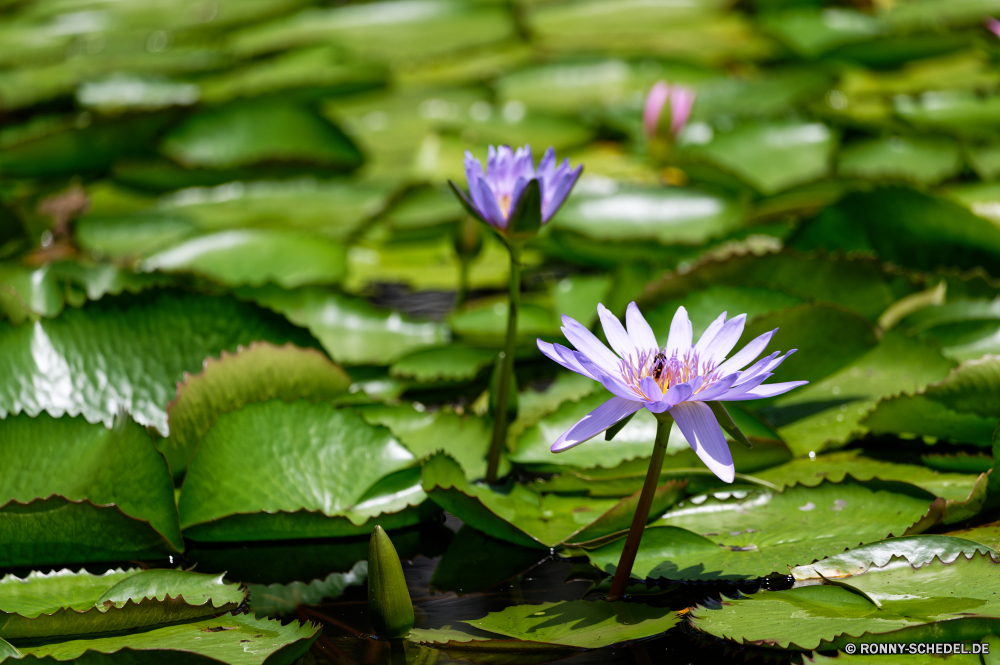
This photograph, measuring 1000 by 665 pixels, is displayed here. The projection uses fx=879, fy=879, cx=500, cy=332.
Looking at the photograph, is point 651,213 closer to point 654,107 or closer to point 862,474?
point 654,107

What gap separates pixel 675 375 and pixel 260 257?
3.95 ft

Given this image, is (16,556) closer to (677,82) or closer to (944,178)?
(944,178)

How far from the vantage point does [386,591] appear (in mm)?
786

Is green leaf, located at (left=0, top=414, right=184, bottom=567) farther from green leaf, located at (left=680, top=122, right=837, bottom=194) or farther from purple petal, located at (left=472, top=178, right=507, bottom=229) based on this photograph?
green leaf, located at (left=680, top=122, right=837, bottom=194)

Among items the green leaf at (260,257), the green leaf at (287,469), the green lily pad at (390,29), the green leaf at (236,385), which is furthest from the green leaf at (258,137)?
the green leaf at (287,469)

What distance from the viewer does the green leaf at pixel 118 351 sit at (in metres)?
1.15

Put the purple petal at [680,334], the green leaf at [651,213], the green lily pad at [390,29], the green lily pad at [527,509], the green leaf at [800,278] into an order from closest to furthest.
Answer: the purple petal at [680,334], the green lily pad at [527,509], the green leaf at [800,278], the green leaf at [651,213], the green lily pad at [390,29]

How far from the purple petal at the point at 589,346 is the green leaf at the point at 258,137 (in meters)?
1.67

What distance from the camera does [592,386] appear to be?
49.5 inches

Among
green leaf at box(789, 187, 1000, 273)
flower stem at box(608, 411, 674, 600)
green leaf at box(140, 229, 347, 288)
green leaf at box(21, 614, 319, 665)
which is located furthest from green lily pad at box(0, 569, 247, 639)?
green leaf at box(789, 187, 1000, 273)

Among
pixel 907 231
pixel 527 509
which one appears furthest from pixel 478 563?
pixel 907 231

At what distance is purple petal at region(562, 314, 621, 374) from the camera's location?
2.51ft

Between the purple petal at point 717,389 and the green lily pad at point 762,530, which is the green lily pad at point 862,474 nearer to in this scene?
the green lily pad at point 762,530

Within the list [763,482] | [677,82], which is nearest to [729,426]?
[763,482]
